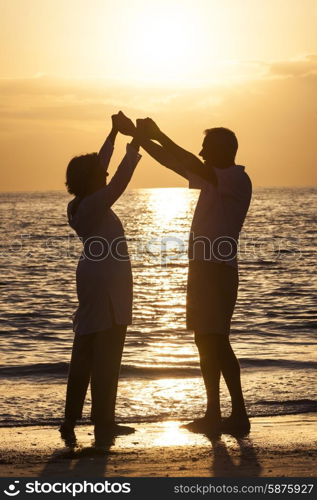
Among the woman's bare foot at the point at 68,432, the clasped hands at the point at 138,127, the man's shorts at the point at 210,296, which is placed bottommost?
the woman's bare foot at the point at 68,432

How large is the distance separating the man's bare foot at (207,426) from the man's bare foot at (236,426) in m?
0.05

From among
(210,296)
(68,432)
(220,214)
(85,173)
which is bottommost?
(68,432)

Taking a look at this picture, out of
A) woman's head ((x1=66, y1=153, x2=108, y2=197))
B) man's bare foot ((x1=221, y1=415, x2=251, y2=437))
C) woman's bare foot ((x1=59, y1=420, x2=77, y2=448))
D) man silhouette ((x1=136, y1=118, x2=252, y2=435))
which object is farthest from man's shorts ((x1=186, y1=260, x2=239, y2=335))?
woman's bare foot ((x1=59, y1=420, x2=77, y2=448))

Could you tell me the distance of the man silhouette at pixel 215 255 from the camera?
6.18 meters

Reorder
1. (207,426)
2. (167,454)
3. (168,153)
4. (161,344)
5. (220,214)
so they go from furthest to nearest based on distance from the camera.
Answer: (161,344) < (207,426) < (220,214) < (168,153) < (167,454)

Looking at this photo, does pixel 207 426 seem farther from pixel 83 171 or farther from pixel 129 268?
pixel 83 171

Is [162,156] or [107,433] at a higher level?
[162,156]

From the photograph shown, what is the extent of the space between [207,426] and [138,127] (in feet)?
7.11

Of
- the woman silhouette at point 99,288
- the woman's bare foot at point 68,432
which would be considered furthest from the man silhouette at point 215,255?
the woman's bare foot at point 68,432

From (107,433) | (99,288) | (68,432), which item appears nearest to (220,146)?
(99,288)

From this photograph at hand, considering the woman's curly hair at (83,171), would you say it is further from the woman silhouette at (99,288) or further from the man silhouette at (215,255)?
the man silhouette at (215,255)

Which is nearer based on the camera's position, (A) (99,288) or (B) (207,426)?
(A) (99,288)

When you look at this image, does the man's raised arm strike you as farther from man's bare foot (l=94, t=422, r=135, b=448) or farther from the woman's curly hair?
man's bare foot (l=94, t=422, r=135, b=448)

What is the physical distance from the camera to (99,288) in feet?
20.1
